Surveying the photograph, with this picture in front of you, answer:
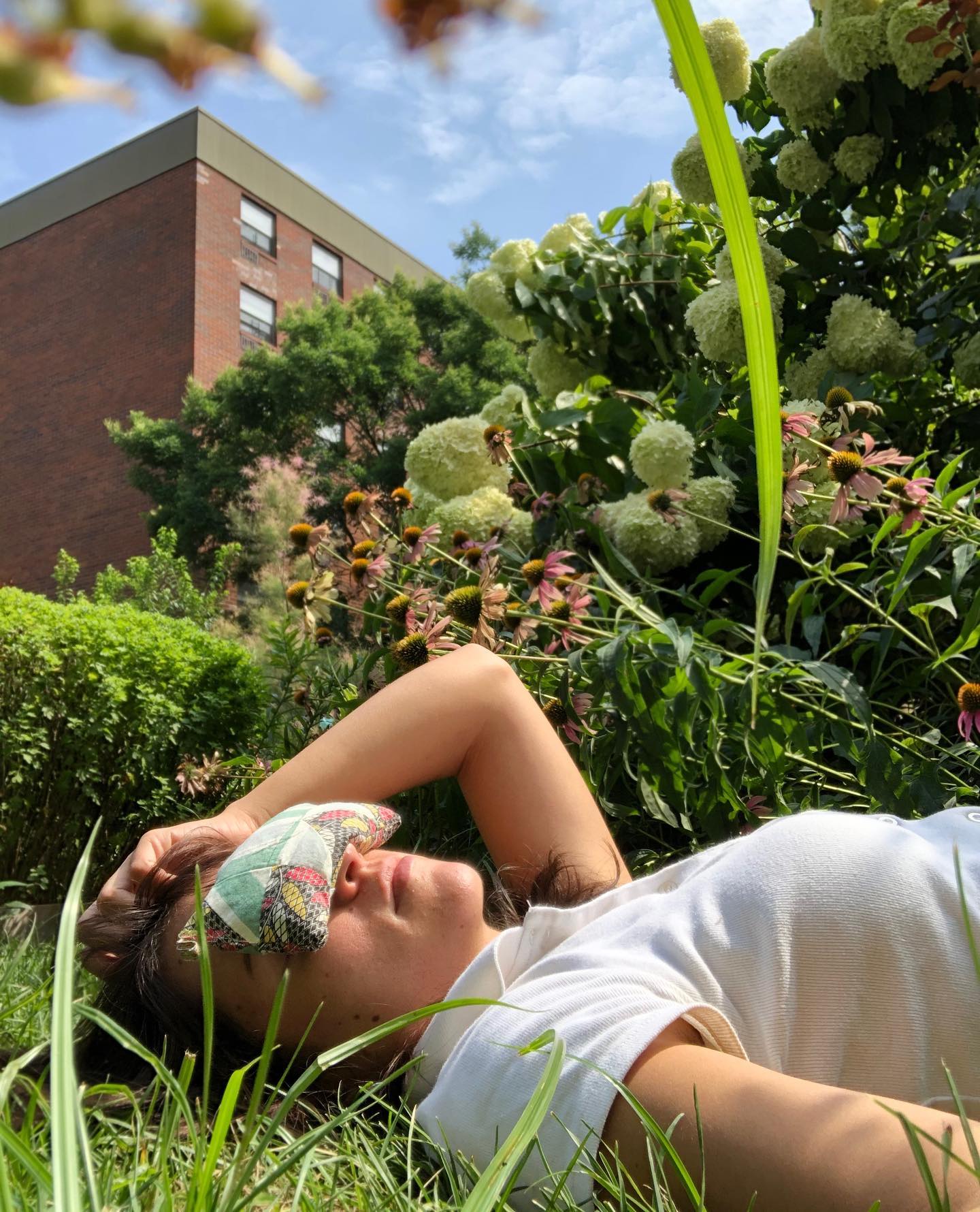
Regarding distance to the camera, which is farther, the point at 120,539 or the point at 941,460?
the point at 120,539

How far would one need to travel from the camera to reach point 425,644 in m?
2.18

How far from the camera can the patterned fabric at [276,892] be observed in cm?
132

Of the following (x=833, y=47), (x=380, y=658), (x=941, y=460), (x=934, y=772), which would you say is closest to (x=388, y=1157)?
(x=934, y=772)

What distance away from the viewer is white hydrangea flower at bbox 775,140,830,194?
9.29ft

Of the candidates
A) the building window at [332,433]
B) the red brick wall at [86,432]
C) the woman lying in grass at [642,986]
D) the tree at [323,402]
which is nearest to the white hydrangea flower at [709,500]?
the woman lying in grass at [642,986]

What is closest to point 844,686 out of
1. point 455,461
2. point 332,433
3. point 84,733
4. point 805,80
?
point 455,461

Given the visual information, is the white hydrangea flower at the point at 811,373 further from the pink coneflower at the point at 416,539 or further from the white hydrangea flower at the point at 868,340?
the pink coneflower at the point at 416,539

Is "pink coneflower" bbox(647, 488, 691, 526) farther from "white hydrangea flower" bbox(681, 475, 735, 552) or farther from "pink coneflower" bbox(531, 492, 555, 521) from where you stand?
"pink coneflower" bbox(531, 492, 555, 521)

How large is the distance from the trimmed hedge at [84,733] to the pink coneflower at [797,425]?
274cm

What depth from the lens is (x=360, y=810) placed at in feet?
4.96

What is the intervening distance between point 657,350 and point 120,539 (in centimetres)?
2068

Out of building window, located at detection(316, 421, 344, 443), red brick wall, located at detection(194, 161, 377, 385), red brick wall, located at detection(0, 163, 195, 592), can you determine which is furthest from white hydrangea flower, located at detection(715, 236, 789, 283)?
red brick wall, located at detection(194, 161, 377, 385)

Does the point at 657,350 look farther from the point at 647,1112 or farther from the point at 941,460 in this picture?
the point at 647,1112

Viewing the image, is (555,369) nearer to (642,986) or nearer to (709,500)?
(709,500)
